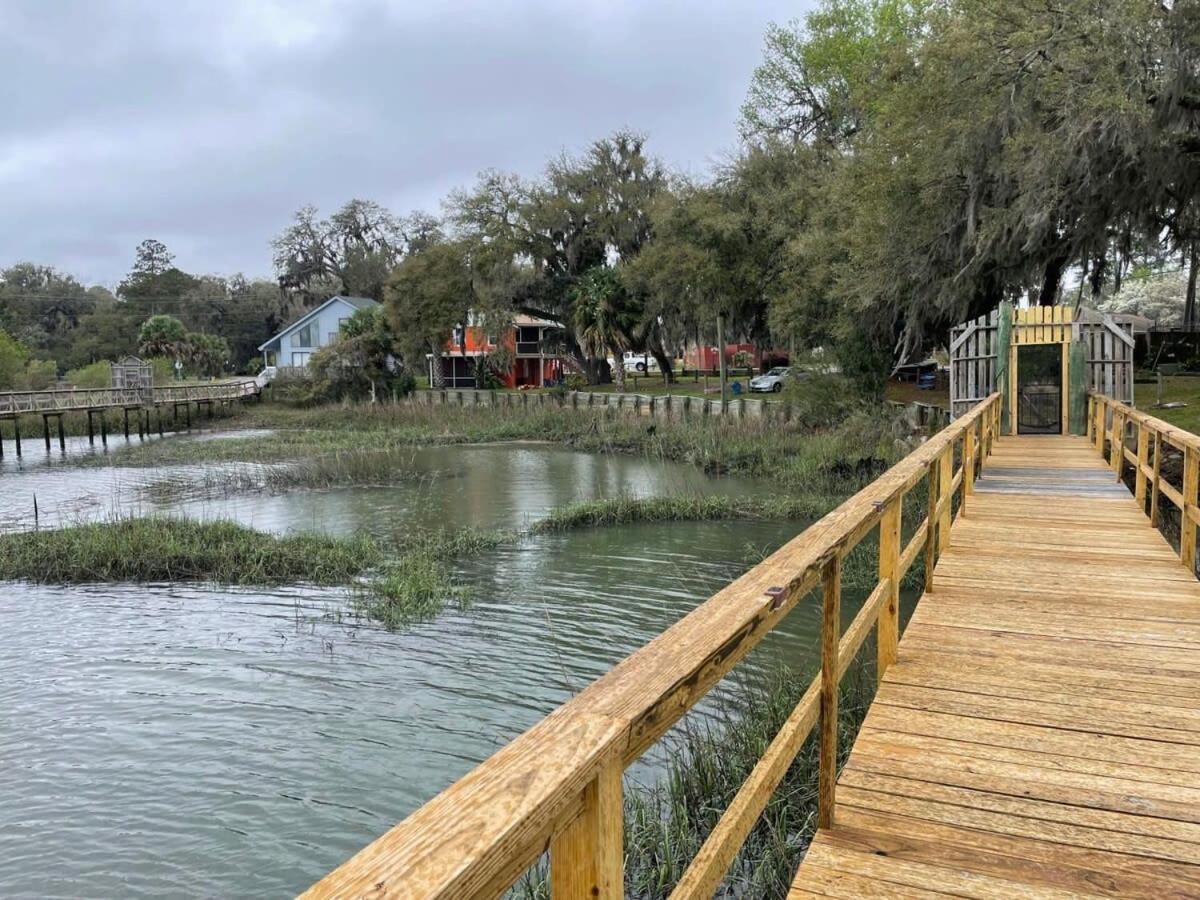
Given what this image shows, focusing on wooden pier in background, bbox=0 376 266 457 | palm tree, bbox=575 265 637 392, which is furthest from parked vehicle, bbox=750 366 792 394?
wooden pier in background, bbox=0 376 266 457

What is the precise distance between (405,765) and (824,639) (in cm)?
453

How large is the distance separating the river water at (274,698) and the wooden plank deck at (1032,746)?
2427mm

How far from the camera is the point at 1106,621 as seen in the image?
5270mm

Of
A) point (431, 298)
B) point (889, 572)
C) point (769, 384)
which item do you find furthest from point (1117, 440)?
point (431, 298)

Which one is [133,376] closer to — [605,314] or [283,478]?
[605,314]

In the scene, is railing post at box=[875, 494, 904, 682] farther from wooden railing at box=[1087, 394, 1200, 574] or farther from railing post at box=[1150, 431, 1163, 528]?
railing post at box=[1150, 431, 1163, 528]

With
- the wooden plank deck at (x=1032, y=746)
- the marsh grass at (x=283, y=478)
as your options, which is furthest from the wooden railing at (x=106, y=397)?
the wooden plank deck at (x=1032, y=746)

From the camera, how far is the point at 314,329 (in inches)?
2393

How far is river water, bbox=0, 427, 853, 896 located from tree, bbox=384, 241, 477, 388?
31847 mm

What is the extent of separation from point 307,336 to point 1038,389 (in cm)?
5319

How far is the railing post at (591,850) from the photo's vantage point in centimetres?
126

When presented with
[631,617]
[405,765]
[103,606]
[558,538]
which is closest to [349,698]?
[405,765]

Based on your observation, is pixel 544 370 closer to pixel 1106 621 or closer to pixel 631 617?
pixel 631 617

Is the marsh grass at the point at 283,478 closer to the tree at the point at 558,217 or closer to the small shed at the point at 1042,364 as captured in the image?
the small shed at the point at 1042,364
